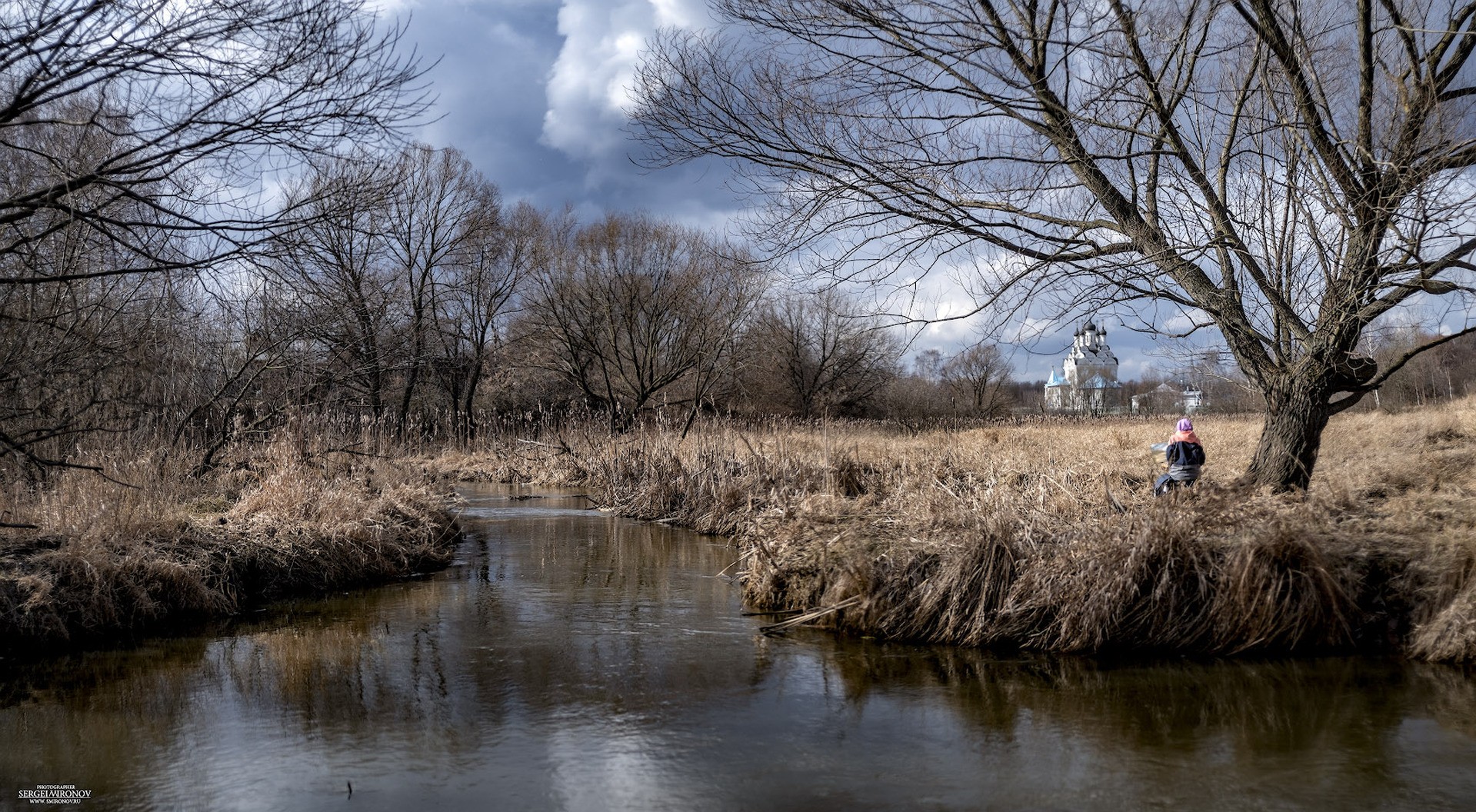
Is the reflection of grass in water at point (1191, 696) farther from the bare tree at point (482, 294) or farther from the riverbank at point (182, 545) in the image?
the bare tree at point (482, 294)

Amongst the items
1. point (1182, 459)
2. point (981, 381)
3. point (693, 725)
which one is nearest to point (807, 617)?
point (693, 725)

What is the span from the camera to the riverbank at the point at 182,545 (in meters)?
6.73

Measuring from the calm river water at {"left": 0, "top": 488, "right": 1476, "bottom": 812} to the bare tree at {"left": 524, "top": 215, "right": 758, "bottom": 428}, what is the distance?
24366 mm

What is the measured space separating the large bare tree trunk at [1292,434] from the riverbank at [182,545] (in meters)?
8.82

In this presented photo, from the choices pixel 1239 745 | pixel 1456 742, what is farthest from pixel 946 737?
pixel 1456 742

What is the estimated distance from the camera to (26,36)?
15.1 feet

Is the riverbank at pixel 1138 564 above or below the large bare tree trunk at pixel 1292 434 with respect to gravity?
below

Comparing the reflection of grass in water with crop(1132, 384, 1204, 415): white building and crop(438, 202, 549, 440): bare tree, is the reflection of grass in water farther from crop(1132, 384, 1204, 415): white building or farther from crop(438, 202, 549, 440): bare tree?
crop(1132, 384, 1204, 415): white building

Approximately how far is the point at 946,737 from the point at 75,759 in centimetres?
457

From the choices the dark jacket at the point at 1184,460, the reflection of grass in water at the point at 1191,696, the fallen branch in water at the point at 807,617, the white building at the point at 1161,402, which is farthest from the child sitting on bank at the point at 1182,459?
the white building at the point at 1161,402

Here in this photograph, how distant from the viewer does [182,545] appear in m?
7.86

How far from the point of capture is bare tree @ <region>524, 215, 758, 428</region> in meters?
31.2

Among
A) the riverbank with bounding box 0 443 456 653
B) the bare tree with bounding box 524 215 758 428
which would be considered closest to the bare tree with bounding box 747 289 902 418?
the bare tree with bounding box 524 215 758 428

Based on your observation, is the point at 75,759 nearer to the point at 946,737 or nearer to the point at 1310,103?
the point at 946,737
